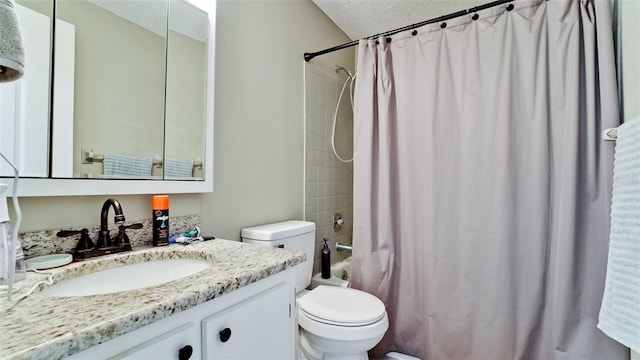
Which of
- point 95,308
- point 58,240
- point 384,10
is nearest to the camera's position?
point 95,308

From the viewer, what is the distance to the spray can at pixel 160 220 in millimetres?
1034

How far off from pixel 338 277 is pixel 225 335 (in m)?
1.46

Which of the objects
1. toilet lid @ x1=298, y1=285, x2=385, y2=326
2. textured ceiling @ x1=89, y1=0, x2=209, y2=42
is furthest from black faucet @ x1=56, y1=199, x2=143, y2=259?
toilet lid @ x1=298, y1=285, x2=385, y2=326

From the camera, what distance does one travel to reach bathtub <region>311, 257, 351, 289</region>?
1.81m

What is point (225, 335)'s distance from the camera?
690 mm

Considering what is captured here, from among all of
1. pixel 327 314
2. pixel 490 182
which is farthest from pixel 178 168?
pixel 490 182

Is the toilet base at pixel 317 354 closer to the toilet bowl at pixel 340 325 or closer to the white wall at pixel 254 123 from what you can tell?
the toilet bowl at pixel 340 325

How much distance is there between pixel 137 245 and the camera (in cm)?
103

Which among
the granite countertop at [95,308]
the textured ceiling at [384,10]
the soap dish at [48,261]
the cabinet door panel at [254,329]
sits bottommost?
the cabinet door panel at [254,329]

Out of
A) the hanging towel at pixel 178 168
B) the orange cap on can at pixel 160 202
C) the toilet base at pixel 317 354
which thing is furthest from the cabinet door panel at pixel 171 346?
the toilet base at pixel 317 354

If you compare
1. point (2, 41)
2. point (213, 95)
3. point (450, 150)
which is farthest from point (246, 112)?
point (450, 150)

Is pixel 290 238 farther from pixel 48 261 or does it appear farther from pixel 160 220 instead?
pixel 48 261

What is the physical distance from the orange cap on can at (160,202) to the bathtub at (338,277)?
1.10m

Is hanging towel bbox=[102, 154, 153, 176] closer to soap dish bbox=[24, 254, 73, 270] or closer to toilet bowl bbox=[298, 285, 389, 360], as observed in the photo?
soap dish bbox=[24, 254, 73, 270]
